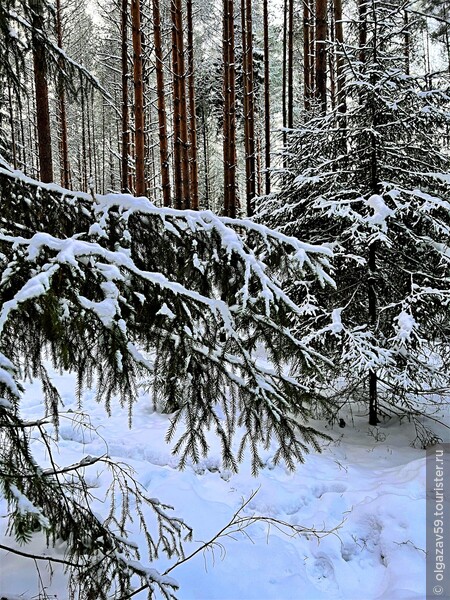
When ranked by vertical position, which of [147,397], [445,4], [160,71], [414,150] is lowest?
[147,397]

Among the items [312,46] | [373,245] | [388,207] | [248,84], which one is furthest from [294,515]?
[312,46]

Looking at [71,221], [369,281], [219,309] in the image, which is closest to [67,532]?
[219,309]

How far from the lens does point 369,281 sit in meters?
4.86

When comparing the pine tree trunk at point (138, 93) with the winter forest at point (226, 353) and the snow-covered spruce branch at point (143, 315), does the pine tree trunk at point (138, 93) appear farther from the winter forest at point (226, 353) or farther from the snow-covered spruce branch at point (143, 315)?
the snow-covered spruce branch at point (143, 315)

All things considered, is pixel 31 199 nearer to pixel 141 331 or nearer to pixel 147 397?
pixel 141 331

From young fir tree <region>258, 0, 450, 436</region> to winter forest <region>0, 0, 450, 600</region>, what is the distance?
0.03 meters

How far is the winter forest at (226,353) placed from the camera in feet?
5.51

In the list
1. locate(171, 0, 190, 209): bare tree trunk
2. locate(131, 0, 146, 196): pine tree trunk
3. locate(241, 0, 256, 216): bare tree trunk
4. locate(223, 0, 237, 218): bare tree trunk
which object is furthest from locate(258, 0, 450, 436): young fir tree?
locate(241, 0, 256, 216): bare tree trunk

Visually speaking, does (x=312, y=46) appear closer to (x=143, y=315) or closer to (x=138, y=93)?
(x=138, y=93)

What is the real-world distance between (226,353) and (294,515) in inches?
99.4

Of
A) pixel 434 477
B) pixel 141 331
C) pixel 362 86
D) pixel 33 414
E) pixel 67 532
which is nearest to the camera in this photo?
pixel 141 331

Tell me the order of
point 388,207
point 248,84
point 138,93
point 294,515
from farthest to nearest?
point 248,84 → point 138,93 → point 388,207 → point 294,515

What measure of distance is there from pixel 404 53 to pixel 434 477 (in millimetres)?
5127

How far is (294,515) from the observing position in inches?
144
